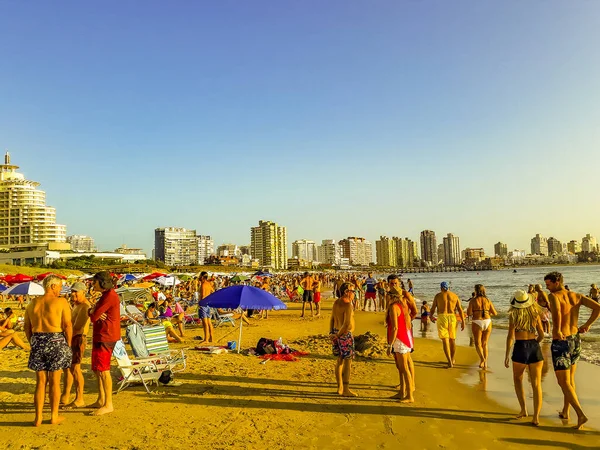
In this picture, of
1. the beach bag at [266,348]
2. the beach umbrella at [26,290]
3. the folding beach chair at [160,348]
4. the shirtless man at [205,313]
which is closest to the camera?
the folding beach chair at [160,348]

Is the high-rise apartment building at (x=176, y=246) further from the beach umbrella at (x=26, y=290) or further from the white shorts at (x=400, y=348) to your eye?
the white shorts at (x=400, y=348)

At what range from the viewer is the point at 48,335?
4.77 metres

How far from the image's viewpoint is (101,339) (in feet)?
16.6

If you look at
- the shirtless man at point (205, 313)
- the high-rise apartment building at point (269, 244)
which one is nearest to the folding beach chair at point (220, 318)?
the shirtless man at point (205, 313)

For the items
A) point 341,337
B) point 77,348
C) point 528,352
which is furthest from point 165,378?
point 528,352

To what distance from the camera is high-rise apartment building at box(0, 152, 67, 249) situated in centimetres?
8031

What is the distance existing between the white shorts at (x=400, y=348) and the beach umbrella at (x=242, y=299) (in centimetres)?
252

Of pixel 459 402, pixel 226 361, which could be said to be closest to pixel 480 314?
pixel 459 402

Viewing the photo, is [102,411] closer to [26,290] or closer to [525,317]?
[525,317]

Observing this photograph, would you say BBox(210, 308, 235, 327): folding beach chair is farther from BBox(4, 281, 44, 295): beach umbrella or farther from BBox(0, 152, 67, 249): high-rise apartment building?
BBox(0, 152, 67, 249): high-rise apartment building

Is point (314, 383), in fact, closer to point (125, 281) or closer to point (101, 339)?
point (101, 339)

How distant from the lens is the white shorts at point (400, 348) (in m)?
5.75

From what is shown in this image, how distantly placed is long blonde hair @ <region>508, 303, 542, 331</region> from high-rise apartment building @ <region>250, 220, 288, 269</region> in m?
159

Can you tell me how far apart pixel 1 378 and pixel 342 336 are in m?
5.74
